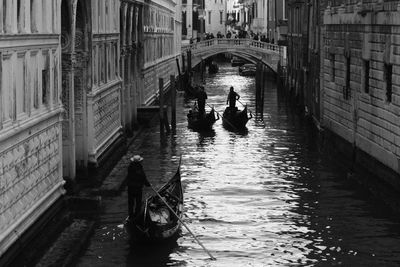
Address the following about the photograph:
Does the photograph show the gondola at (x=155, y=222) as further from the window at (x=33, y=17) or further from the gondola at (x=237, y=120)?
the gondola at (x=237, y=120)

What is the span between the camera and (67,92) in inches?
641

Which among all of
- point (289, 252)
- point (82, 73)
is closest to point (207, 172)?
point (82, 73)

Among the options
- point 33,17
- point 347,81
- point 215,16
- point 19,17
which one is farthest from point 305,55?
point 215,16

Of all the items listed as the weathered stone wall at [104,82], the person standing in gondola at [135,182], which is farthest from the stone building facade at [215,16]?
the person standing in gondola at [135,182]

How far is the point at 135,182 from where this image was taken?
13.7 metres

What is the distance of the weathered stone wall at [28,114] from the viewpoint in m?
11.5

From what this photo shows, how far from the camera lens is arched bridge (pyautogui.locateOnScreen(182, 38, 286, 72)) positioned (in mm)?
55719

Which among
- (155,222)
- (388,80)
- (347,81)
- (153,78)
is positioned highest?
(388,80)

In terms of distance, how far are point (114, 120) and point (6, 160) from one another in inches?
413

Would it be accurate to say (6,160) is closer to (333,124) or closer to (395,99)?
(395,99)

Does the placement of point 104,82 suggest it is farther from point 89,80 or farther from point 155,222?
point 155,222

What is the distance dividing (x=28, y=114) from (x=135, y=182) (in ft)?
6.42

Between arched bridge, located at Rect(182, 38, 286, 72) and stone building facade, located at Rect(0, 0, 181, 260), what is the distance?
29808mm

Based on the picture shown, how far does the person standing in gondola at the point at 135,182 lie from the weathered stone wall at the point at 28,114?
128cm
